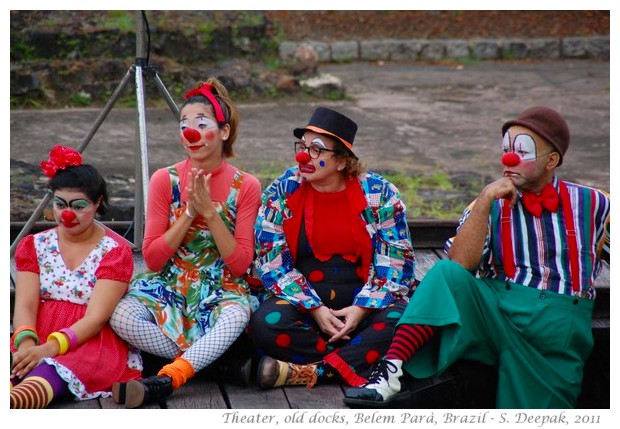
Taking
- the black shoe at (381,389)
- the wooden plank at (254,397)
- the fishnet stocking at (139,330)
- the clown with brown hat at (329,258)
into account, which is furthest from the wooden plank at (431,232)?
the fishnet stocking at (139,330)

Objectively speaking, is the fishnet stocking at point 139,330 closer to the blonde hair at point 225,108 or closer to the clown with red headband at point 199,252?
the clown with red headband at point 199,252

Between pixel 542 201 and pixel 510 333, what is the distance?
1.67 ft

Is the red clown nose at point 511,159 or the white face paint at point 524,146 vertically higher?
the white face paint at point 524,146

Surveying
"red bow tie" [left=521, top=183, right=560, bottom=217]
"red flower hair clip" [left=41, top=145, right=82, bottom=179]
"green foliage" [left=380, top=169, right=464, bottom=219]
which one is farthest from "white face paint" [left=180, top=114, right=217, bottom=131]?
"green foliage" [left=380, top=169, right=464, bottom=219]

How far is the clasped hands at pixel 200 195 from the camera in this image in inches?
140

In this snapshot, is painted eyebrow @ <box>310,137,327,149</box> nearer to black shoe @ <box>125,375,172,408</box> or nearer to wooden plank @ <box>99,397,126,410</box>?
black shoe @ <box>125,375,172,408</box>

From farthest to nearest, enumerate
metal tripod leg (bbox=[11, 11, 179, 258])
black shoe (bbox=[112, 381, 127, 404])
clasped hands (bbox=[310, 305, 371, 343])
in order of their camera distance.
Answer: metal tripod leg (bbox=[11, 11, 179, 258]) < clasped hands (bbox=[310, 305, 371, 343]) < black shoe (bbox=[112, 381, 127, 404])

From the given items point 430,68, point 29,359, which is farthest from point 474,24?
point 29,359

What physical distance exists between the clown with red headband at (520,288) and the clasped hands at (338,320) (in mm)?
175

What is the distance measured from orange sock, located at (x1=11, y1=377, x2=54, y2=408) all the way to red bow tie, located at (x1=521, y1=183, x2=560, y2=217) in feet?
6.04

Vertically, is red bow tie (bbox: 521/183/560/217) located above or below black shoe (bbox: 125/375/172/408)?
above

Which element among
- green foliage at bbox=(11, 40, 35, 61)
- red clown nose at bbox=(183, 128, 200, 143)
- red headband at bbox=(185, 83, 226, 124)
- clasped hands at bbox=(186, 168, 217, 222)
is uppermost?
green foliage at bbox=(11, 40, 35, 61)

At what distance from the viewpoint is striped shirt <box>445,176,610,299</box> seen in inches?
142
